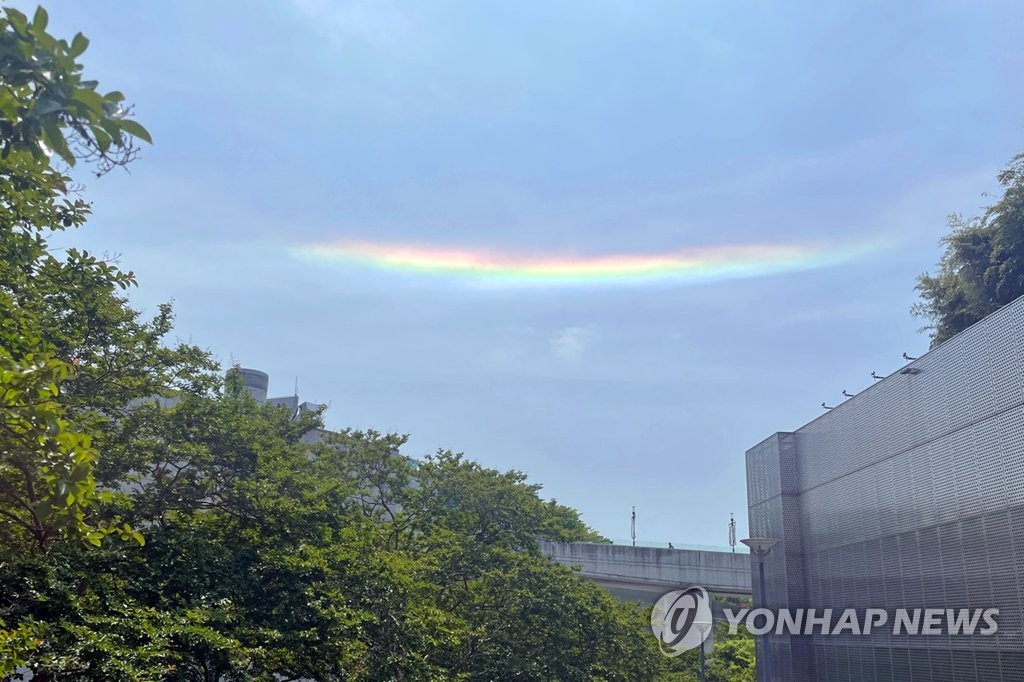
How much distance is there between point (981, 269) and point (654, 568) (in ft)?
69.9

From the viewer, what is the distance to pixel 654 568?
1563 inches

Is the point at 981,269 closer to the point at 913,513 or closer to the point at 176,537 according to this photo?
the point at 913,513

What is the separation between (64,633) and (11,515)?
1983mm

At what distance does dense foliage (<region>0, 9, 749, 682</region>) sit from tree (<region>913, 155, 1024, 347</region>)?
41.9ft

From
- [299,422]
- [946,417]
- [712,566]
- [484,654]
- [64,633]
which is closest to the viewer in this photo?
[64,633]

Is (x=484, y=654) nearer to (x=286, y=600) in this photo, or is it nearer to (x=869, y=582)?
(x=286, y=600)

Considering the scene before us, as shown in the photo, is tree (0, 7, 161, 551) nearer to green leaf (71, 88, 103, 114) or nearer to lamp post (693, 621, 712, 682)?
green leaf (71, 88, 103, 114)

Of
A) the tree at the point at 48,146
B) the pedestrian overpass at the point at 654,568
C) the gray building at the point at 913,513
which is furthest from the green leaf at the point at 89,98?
the pedestrian overpass at the point at 654,568

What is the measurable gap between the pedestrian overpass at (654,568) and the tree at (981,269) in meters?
16.8

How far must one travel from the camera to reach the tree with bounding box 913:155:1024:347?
72.8 ft

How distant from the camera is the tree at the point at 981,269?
22.2 m

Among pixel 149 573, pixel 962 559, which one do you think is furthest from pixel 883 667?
pixel 149 573

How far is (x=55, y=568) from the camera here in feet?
43.3

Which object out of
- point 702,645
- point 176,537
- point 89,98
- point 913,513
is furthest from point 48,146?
point 702,645
